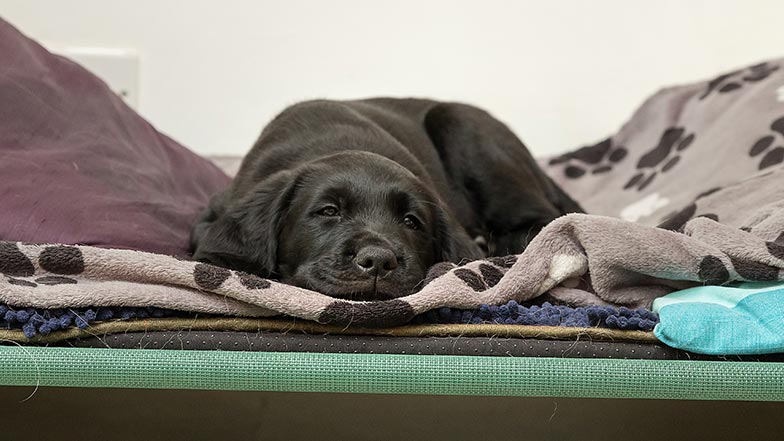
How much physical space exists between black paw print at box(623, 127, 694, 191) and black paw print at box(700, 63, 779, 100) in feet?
0.51

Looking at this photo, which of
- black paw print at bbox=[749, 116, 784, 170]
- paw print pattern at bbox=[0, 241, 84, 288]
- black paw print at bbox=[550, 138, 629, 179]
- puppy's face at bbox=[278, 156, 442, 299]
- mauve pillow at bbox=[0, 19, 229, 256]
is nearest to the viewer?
paw print pattern at bbox=[0, 241, 84, 288]

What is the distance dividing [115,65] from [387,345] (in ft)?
7.63

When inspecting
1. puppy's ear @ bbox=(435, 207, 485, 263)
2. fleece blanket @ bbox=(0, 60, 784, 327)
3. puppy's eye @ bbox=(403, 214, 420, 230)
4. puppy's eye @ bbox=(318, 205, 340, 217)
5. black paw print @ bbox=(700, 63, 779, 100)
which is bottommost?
puppy's ear @ bbox=(435, 207, 485, 263)

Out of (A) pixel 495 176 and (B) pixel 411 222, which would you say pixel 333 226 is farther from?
(A) pixel 495 176

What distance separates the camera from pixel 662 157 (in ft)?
9.18

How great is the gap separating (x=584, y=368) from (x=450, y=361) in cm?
18

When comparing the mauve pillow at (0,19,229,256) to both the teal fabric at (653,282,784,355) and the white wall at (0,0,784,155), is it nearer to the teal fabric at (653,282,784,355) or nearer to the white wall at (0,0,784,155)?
the white wall at (0,0,784,155)

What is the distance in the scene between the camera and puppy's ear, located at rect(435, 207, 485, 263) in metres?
1.81

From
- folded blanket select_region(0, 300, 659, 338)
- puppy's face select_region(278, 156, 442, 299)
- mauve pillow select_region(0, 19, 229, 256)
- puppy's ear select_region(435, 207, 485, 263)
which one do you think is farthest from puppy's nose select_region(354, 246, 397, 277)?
mauve pillow select_region(0, 19, 229, 256)

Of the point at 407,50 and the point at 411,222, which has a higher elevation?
the point at 407,50

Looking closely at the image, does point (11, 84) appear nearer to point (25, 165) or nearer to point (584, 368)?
point (25, 165)

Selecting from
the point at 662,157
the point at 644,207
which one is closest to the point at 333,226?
the point at 644,207

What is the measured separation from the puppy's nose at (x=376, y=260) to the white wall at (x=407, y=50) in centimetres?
184

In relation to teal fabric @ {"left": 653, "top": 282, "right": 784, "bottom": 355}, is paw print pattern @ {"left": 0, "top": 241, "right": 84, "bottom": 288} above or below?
below
